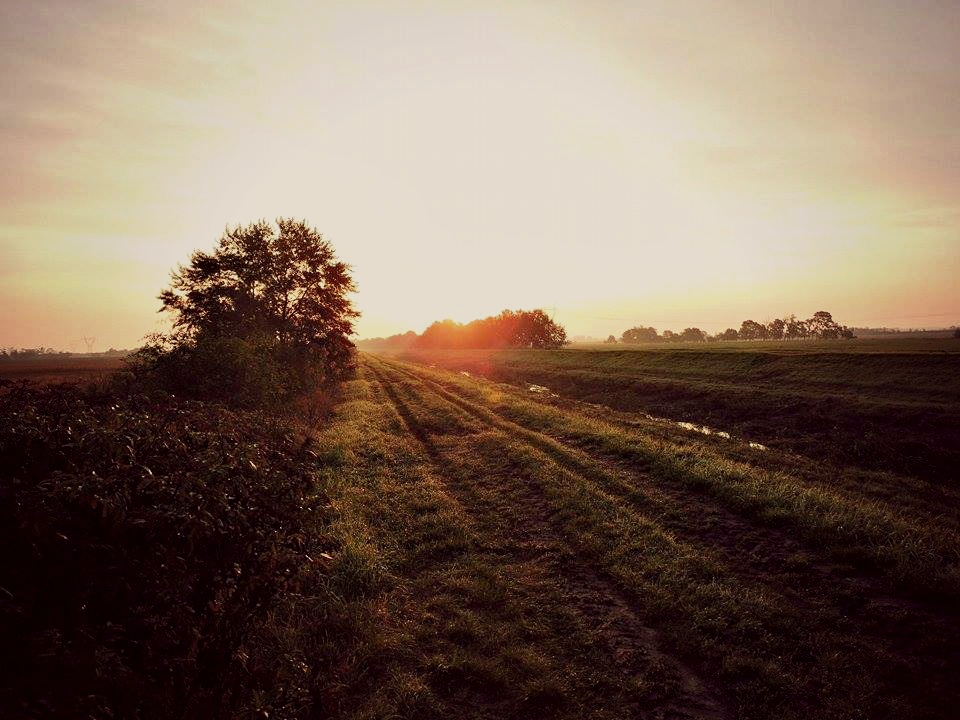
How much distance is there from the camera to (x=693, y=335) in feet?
627

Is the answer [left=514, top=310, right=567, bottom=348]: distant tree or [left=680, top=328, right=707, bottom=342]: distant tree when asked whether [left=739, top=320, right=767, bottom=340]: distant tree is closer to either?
[left=680, top=328, right=707, bottom=342]: distant tree

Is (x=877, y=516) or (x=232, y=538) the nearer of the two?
(x=232, y=538)

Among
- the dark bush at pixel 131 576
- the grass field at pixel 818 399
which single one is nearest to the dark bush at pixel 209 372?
the dark bush at pixel 131 576

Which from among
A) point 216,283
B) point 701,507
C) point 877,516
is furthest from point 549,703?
point 216,283

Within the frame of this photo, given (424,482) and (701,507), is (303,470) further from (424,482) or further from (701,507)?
(701,507)

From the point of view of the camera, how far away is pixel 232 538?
5383 mm

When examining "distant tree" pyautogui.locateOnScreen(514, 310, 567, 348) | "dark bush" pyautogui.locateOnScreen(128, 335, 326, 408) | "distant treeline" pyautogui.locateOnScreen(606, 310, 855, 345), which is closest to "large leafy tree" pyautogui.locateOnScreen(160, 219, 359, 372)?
"dark bush" pyautogui.locateOnScreen(128, 335, 326, 408)

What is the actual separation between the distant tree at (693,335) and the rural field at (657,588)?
622 feet

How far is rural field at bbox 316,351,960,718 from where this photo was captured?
5461mm

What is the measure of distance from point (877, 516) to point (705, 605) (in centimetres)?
580

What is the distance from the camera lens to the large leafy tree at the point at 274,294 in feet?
93.5

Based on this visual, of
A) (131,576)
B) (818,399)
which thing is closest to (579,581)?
(131,576)

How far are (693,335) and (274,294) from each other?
18798cm

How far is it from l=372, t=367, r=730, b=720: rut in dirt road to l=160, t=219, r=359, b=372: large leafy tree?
59.1 feet
